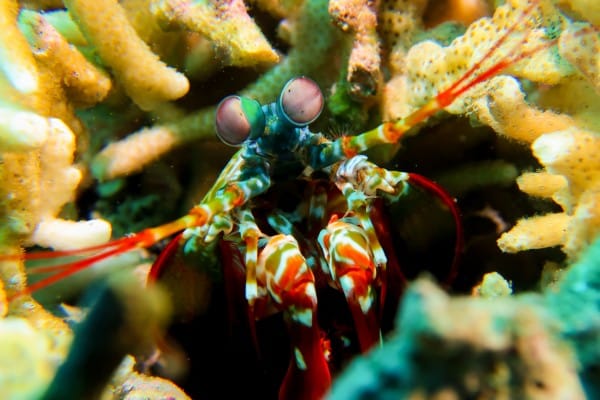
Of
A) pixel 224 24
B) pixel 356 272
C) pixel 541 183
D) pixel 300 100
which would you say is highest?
pixel 224 24

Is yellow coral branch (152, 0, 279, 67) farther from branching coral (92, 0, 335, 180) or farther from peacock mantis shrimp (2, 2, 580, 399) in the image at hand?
peacock mantis shrimp (2, 2, 580, 399)

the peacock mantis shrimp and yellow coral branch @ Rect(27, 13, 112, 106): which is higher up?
yellow coral branch @ Rect(27, 13, 112, 106)

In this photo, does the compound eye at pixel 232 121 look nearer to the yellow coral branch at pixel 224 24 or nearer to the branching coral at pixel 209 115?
the yellow coral branch at pixel 224 24

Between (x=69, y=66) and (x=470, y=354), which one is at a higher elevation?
(x=69, y=66)

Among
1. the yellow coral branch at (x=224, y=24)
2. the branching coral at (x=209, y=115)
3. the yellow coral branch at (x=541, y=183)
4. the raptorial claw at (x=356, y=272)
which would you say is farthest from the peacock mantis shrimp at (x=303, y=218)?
the branching coral at (x=209, y=115)

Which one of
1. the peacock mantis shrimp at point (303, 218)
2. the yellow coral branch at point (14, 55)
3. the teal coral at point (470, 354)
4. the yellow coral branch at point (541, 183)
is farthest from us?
the yellow coral branch at point (541, 183)

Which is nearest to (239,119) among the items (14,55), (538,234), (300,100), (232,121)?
(232,121)

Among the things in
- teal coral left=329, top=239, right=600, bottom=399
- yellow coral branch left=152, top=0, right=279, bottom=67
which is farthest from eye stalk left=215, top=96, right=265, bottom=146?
teal coral left=329, top=239, right=600, bottom=399

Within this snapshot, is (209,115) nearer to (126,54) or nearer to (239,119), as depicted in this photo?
(126,54)
